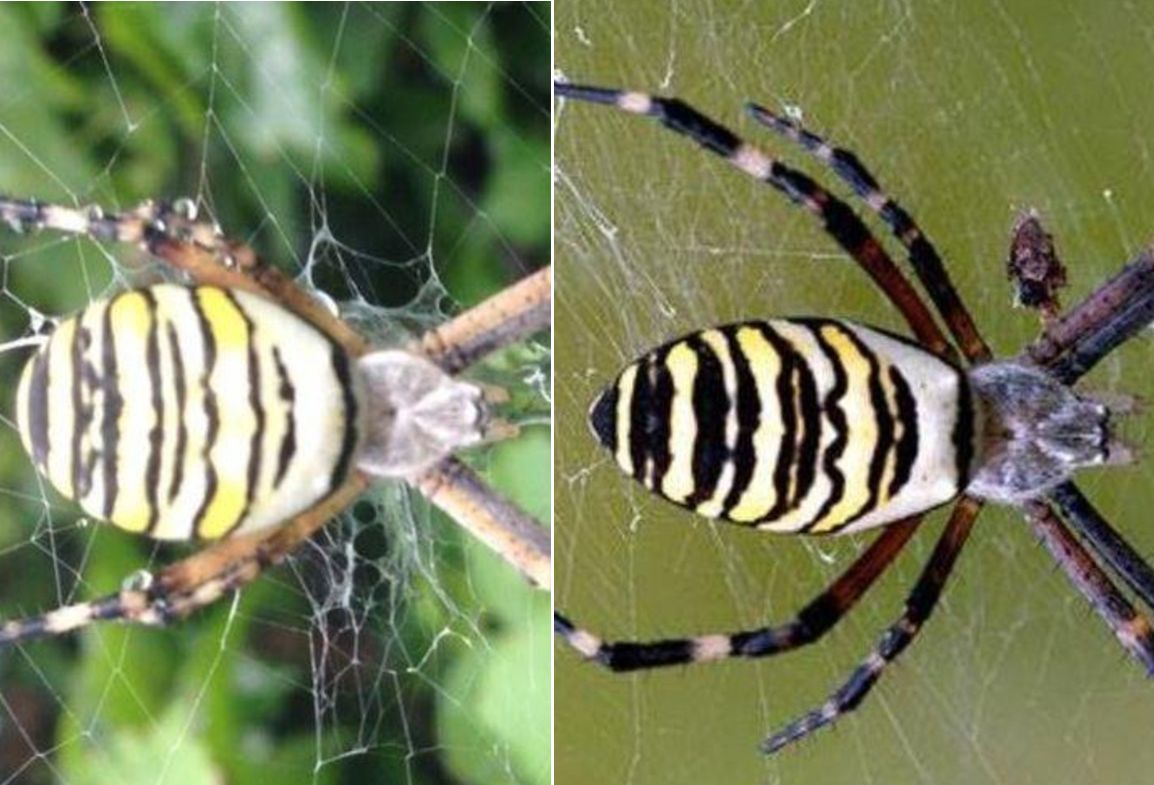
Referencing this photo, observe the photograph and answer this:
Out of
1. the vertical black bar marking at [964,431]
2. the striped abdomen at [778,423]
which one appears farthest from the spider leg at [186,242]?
the vertical black bar marking at [964,431]

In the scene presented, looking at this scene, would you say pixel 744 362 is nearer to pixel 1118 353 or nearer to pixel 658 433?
pixel 658 433

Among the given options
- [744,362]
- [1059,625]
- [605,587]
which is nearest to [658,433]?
[744,362]

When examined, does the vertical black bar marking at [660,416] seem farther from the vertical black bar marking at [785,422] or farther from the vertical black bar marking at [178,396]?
the vertical black bar marking at [178,396]


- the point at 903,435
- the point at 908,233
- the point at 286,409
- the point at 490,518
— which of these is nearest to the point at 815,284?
the point at 908,233

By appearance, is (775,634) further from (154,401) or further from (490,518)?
(154,401)

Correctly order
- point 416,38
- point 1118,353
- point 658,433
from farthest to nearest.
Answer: point 1118,353 → point 416,38 → point 658,433

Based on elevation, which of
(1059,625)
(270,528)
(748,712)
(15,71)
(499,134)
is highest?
(15,71)
